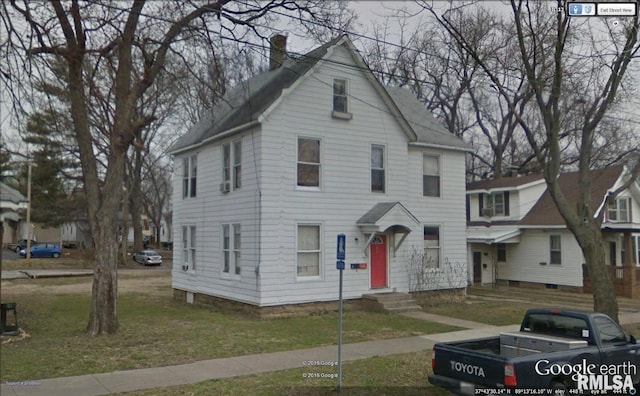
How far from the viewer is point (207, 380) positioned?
29.4 ft

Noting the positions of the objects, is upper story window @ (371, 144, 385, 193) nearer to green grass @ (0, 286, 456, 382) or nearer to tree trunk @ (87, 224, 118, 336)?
green grass @ (0, 286, 456, 382)

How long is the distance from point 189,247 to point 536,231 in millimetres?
18654

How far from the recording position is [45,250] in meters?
42.5

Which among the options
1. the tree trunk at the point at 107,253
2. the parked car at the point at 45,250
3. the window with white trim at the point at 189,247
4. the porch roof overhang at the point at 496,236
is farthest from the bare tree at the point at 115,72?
the parked car at the point at 45,250

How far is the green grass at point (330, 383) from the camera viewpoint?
8.33 m

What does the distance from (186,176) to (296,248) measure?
766 centimetres

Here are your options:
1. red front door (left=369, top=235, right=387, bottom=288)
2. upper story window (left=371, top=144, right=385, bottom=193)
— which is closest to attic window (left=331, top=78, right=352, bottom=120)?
upper story window (left=371, top=144, right=385, bottom=193)

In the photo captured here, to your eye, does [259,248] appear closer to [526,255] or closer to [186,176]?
[186,176]

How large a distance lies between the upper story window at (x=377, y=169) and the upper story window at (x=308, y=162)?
2.38 meters

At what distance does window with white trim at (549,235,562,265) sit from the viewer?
27.7m

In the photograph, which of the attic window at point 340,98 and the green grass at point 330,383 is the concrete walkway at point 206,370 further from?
the attic window at point 340,98

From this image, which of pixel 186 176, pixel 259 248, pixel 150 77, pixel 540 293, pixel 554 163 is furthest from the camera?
pixel 540 293

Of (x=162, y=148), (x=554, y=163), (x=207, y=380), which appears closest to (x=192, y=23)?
(x=207, y=380)

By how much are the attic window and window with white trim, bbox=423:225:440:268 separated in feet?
19.3
